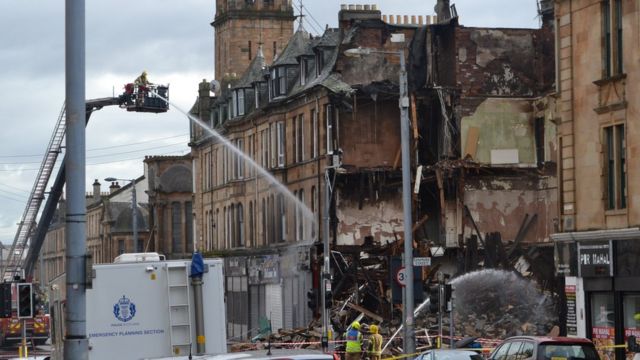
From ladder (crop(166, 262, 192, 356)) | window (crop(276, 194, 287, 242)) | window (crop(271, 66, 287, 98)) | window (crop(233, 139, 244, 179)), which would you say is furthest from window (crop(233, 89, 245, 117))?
ladder (crop(166, 262, 192, 356))

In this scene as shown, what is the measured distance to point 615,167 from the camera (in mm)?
33375

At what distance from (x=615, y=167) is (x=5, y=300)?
1513 cm

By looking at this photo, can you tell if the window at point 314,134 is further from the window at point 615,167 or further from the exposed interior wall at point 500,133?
the window at point 615,167

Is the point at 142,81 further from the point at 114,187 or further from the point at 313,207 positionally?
the point at 114,187

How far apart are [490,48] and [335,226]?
964 centimetres

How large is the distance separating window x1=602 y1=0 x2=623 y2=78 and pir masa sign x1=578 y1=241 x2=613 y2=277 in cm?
420

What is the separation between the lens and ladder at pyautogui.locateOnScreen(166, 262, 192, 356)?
24.6m

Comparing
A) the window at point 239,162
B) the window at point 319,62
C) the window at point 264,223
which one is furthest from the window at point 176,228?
the window at point 319,62

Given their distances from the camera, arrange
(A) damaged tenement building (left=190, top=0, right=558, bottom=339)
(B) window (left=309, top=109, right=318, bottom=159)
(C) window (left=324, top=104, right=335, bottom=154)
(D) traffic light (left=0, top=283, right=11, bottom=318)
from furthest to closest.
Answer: (B) window (left=309, top=109, right=318, bottom=159), (C) window (left=324, top=104, right=335, bottom=154), (A) damaged tenement building (left=190, top=0, right=558, bottom=339), (D) traffic light (left=0, top=283, right=11, bottom=318)

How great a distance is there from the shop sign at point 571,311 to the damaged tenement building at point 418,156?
13826 millimetres

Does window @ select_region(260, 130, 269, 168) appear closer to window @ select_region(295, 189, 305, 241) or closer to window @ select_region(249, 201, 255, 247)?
window @ select_region(249, 201, 255, 247)

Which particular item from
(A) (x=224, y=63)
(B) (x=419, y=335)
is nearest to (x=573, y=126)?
(B) (x=419, y=335)

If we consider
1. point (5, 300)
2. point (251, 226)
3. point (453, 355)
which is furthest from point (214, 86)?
point (453, 355)

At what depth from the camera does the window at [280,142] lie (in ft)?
211
